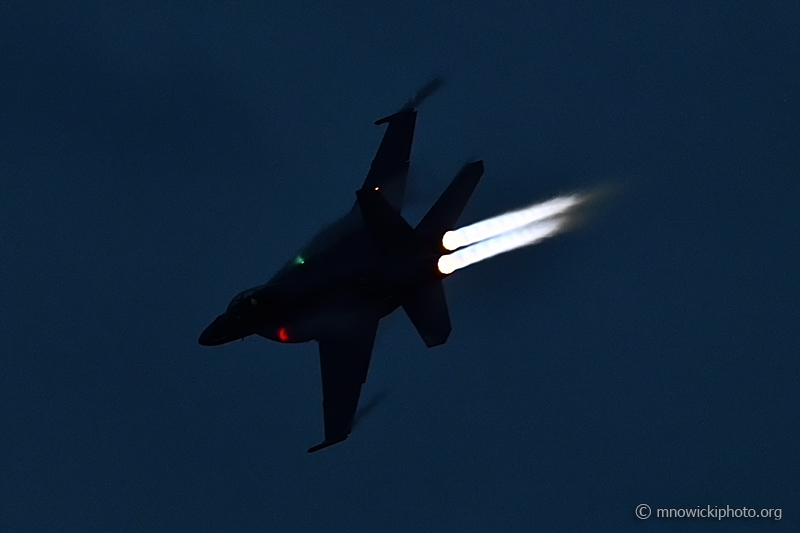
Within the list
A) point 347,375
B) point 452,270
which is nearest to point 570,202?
point 452,270

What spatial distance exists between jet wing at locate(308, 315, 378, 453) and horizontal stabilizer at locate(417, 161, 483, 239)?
5.92 meters

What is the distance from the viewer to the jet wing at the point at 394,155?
53.9 metres

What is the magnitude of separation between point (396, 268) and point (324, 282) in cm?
459

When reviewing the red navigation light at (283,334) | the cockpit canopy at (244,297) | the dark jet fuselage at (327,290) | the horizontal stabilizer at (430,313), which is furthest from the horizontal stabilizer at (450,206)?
the cockpit canopy at (244,297)

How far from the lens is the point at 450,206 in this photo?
46406 mm

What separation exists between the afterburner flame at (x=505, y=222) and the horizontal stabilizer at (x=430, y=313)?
2195mm

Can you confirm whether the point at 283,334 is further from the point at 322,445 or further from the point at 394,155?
the point at 394,155

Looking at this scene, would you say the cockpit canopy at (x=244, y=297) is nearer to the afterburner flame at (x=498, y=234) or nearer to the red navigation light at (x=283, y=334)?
the red navigation light at (x=283, y=334)

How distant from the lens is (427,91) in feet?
178

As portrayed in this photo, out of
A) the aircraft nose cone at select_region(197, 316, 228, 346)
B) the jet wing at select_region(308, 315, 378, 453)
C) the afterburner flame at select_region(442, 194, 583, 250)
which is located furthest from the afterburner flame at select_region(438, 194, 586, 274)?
the aircraft nose cone at select_region(197, 316, 228, 346)

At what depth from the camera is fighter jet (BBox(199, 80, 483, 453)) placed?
46.3 meters

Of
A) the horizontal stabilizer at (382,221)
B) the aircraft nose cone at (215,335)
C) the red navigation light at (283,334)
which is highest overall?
the horizontal stabilizer at (382,221)

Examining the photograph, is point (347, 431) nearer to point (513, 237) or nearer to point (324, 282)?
point (324, 282)

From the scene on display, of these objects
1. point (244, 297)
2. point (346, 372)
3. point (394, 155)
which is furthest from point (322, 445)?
point (394, 155)
